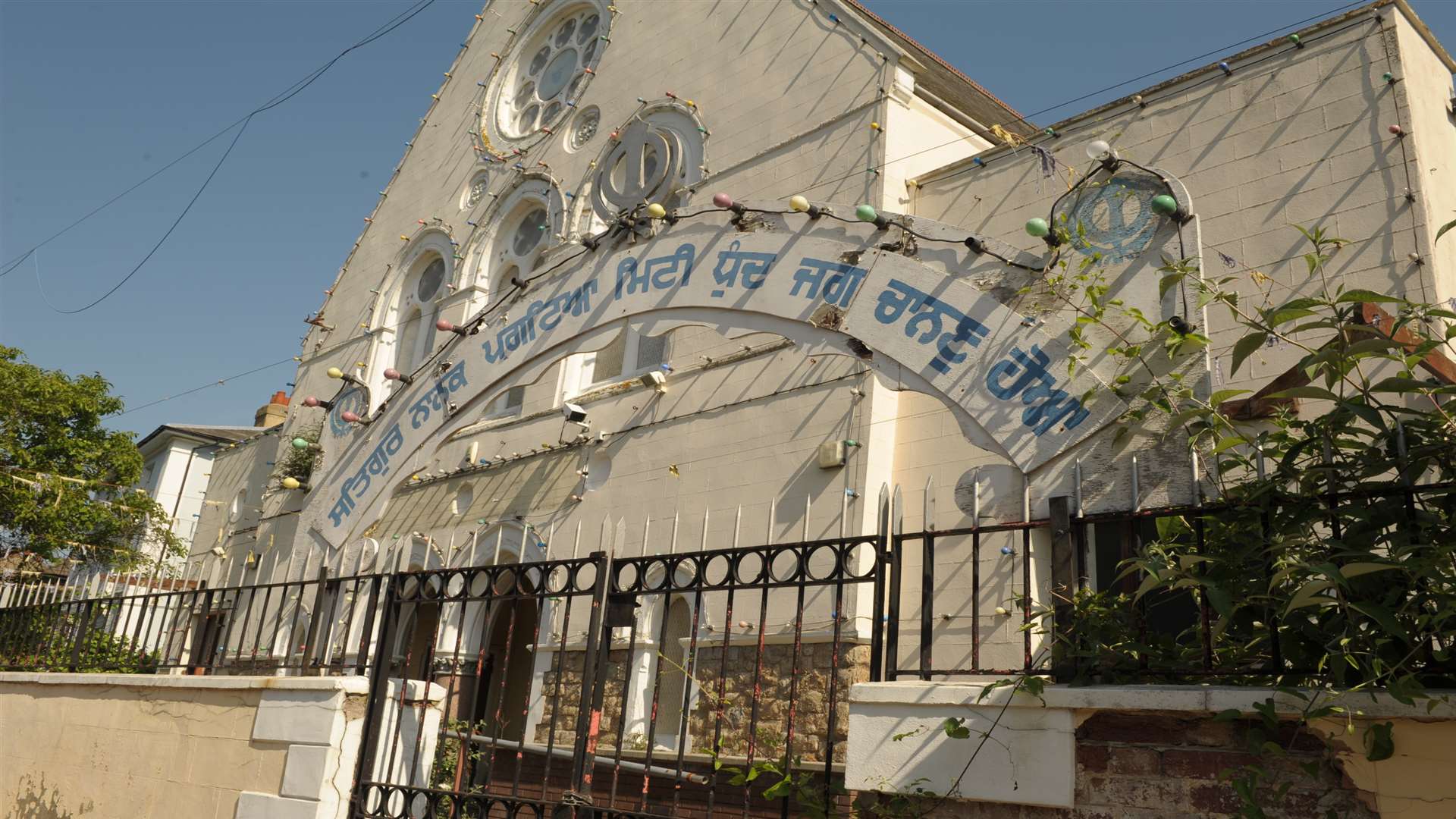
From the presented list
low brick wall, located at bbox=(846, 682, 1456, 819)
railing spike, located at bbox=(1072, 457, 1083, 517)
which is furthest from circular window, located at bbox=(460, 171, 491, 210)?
low brick wall, located at bbox=(846, 682, 1456, 819)

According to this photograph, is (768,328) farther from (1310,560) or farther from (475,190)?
(475,190)

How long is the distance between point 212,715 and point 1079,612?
5417 mm

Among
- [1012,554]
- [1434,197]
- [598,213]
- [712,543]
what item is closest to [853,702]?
[1012,554]

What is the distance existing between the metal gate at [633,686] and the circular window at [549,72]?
706cm

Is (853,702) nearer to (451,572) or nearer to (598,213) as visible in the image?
(451,572)

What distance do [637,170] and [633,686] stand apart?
20.4 ft

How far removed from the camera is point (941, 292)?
5133 millimetres

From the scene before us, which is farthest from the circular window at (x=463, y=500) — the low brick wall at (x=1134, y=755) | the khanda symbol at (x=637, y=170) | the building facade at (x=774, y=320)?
the low brick wall at (x=1134, y=755)

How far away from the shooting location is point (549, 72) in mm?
17062

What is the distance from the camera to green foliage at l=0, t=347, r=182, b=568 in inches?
691

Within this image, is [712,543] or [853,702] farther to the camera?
[712,543]

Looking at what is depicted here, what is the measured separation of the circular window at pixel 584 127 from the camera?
1509cm

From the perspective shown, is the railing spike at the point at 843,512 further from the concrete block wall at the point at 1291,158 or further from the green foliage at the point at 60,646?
the green foliage at the point at 60,646

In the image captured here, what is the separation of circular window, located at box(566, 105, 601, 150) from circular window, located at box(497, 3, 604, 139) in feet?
1.41
